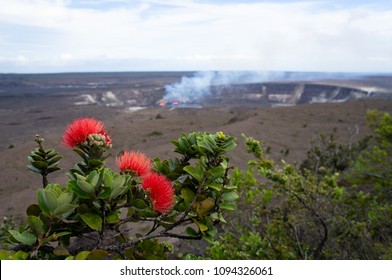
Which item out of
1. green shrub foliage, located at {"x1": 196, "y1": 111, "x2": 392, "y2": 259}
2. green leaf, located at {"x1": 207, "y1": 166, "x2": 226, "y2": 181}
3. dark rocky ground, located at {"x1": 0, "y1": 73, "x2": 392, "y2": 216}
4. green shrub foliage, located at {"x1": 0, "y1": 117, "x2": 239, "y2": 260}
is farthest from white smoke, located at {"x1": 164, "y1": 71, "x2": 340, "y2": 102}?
green leaf, located at {"x1": 207, "y1": 166, "x2": 226, "y2": 181}

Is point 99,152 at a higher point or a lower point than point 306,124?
higher

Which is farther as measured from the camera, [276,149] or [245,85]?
[245,85]

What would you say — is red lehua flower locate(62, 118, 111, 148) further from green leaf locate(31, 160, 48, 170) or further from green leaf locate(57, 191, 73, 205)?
green leaf locate(57, 191, 73, 205)

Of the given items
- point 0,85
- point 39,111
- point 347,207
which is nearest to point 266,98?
point 39,111

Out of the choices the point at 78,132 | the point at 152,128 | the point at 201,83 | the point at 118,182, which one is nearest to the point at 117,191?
the point at 118,182

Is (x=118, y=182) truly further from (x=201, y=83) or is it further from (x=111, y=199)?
(x=201, y=83)

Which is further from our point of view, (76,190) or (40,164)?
(40,164)

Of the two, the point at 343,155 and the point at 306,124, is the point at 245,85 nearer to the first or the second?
the point at 306,124
